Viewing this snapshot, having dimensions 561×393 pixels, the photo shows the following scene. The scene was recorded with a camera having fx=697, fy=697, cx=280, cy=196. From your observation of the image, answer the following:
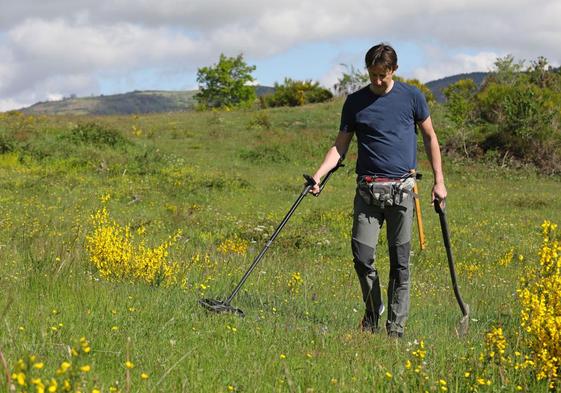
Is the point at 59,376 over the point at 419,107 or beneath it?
beneath

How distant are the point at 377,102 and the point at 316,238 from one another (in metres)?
6.31

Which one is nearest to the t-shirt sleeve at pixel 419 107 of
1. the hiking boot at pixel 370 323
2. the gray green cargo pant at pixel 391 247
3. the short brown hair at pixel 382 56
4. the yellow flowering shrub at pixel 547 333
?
the short brown hair at pixel 382 56

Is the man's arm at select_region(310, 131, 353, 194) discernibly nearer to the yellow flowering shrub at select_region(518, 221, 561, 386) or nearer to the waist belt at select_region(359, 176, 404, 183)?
the waist belt at select_region(359, 176, 404, 183)

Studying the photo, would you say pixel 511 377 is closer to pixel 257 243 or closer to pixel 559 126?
pixel 257 243

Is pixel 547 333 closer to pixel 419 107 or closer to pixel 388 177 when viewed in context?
pixel 388 177

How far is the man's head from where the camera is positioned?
545cm

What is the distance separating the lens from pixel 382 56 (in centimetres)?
544

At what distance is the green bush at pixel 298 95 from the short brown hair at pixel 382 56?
171ft

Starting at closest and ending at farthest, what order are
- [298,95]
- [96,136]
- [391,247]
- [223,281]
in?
[391,247]
[223,281]
[96,136]
[298,95]

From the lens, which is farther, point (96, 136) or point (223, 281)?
point (96, 136)

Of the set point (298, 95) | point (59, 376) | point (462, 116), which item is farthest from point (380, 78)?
point (298, 95)

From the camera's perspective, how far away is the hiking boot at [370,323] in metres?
5.59

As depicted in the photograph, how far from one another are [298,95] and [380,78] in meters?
56.2

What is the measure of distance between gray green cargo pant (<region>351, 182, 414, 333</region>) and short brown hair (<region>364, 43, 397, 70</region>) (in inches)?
43.5
